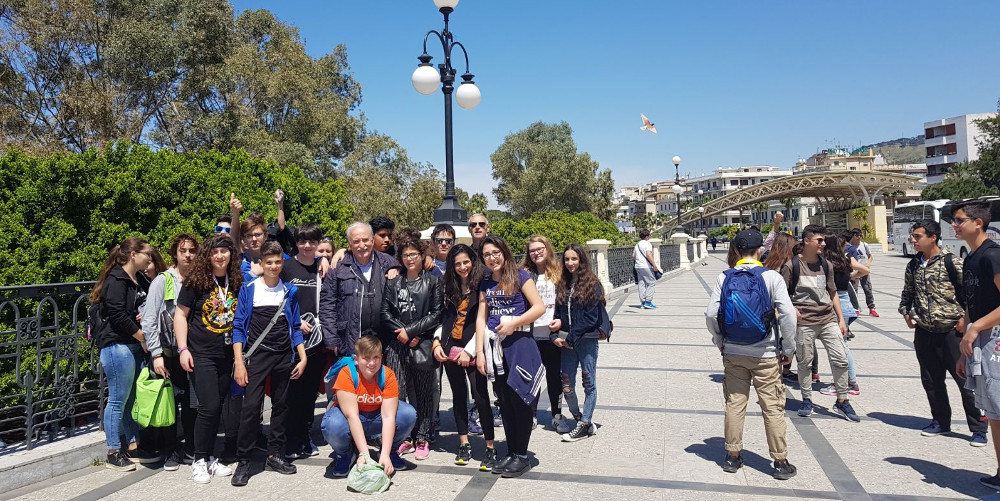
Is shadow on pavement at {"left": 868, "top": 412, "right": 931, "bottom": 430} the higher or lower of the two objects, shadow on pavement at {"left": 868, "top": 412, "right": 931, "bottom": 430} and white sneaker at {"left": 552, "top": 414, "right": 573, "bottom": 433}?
the lower

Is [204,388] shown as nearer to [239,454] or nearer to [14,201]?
[239,454]

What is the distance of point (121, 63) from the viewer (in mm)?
21844

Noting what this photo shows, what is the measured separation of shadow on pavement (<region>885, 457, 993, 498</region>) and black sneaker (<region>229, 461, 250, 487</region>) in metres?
4.36

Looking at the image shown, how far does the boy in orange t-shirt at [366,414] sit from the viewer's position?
13.7ft

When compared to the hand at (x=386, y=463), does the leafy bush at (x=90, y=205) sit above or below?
above

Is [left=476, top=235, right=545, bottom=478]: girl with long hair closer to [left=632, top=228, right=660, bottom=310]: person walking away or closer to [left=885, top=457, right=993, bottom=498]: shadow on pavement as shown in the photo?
[left=885, top=457, right=993, bottom=498]: shadow on pavement

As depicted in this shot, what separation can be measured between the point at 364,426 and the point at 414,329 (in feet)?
2.44

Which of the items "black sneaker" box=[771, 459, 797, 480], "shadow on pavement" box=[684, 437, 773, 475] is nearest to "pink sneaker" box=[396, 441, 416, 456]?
"shadow on pavement" box=[684, 437, 773, 475]

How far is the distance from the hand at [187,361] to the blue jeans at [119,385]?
17.7 inches

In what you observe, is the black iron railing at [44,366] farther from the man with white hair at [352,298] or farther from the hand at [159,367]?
the man with white hair at [352,298]

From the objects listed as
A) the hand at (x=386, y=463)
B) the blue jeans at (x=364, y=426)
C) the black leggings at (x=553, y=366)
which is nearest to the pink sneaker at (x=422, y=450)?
the blue jeans at (x=364, y=426)

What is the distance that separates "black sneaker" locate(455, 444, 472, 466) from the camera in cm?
441

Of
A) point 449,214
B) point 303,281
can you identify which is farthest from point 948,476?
point 449,214

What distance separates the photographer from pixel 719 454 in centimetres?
455
